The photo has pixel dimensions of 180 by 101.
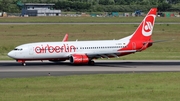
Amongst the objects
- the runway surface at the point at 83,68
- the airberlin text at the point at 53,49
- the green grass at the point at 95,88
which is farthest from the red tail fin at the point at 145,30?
the green grass at the point at 95,88

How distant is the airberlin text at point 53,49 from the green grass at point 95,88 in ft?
42.5

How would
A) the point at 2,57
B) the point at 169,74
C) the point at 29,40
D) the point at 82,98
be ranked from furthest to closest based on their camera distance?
the point at 29,40, the point at 2,57, the point at 169,74, the point at 82,98

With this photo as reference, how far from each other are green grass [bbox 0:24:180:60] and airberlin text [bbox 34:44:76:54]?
10.3 m

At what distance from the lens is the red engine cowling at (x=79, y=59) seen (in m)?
60.6

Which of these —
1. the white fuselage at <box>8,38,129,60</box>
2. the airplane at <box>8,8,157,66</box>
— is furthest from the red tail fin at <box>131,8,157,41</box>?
the white fuselage at <box>8,38,129,60</box>

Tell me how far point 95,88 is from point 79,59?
2090cm

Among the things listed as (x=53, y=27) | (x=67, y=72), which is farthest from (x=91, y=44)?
(x=53, y=27)

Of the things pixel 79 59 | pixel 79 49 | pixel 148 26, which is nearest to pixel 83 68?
pixel 79 59

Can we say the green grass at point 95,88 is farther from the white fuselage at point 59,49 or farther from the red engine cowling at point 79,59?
the white fuselage at point 59,49

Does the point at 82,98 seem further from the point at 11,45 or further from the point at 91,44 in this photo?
the point at 11,45

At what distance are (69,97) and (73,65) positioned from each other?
25.0 m

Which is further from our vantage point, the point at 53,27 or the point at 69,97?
the point at 53,27

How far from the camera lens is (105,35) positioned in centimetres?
10656

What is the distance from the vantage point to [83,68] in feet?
190
